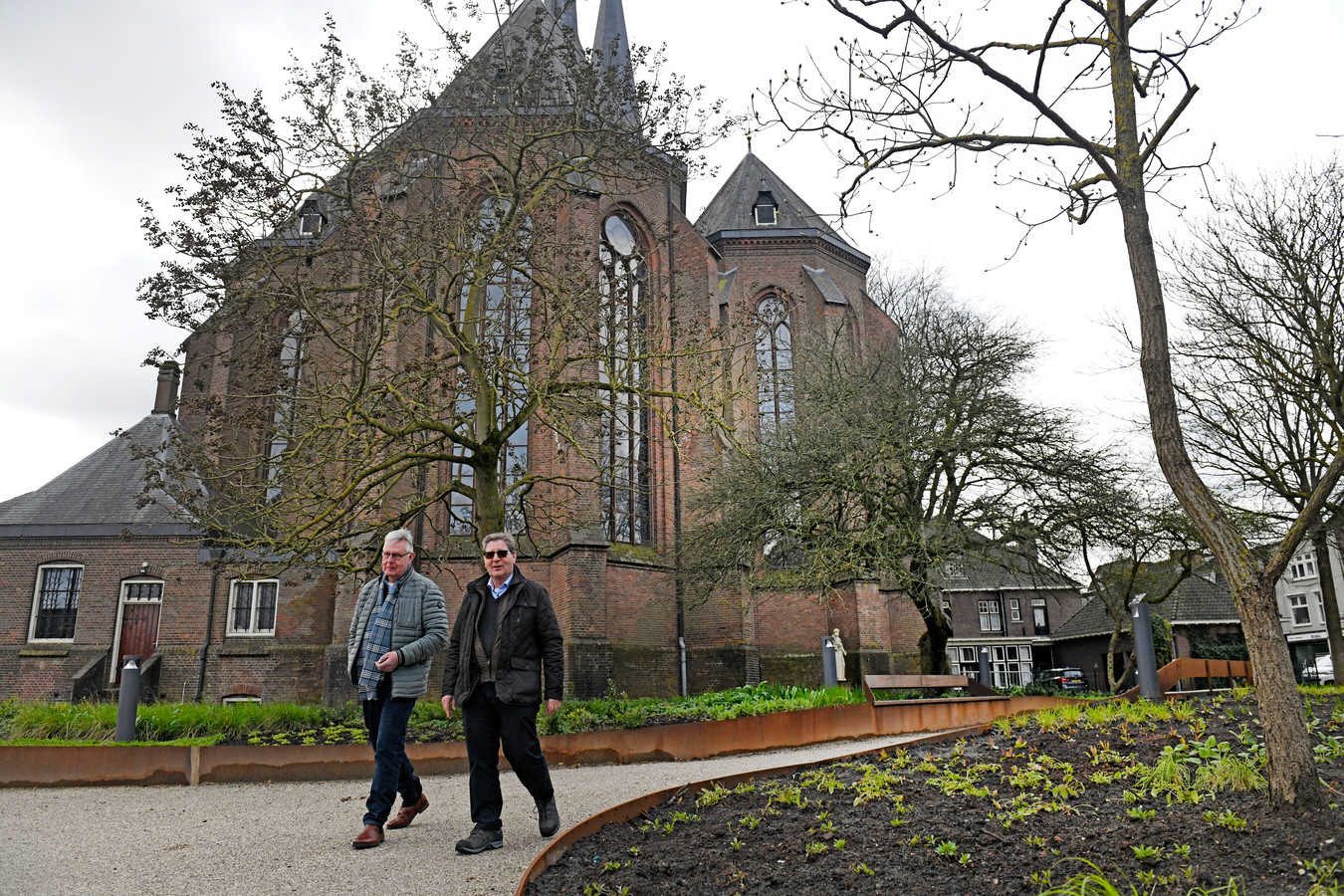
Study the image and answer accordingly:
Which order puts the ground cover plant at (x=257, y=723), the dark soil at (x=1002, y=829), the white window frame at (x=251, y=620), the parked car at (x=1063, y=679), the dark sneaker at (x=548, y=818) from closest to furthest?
the dark soil at (x=1002, y=829), the dark sneaker at (x=548, y=818), the ground cover plant at (x=257, y=723), the white window frame at (x=251, y=620), the parked car at (x=1063, y=679)

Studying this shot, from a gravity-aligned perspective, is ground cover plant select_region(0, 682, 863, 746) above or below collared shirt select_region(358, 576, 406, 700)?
below

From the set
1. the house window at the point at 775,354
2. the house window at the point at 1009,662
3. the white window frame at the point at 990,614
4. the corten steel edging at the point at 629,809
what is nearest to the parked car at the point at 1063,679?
the house window at the point at 1009,662

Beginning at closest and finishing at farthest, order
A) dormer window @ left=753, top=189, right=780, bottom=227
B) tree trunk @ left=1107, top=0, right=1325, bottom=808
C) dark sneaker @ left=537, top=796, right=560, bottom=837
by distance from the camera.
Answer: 1. tree trunk @ left=1107, top=0, right=1325, bottom=808
2. dark sneaker @ left=537, top=796, right=560, bottom=837
3. dormer window @ left=753, top=189, right=780, bottom=227

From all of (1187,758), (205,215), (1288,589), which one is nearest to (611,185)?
(205,215)

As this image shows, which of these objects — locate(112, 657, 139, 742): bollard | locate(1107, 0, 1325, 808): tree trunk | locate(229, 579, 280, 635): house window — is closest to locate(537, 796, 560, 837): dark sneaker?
locate(1107, 0, 1325, 808): tree trunk

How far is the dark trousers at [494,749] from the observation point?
4.70m

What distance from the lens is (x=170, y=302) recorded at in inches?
415

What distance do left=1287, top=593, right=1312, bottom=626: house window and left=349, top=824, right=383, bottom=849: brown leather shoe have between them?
5629 centimetres

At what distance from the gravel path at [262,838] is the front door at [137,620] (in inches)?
637

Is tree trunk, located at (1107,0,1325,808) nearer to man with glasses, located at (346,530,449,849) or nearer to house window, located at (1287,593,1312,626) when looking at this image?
man with glasses, located at (346,530,449,849)

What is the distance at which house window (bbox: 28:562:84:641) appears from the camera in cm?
2166

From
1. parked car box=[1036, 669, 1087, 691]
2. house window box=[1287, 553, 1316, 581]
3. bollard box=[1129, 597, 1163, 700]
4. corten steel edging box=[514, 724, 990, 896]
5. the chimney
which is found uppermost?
the chimney

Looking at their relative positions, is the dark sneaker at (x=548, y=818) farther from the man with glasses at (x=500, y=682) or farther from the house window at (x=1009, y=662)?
the house window at (x=1009, y=662)

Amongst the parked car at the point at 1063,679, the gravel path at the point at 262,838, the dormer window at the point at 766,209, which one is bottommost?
the parked car at the point at 1063,679
